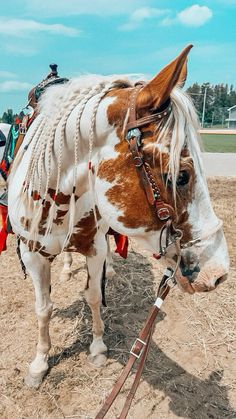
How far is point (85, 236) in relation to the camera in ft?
8.11

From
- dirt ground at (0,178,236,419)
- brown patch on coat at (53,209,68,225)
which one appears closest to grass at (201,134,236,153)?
dirt ground at (0,178,236,419)

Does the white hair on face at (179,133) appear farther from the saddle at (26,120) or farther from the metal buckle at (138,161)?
the saddle at (26,120)

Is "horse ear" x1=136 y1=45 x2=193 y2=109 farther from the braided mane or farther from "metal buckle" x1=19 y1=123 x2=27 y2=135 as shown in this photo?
"metal buckle" x1=19 y1=123 x2=27 y2=135

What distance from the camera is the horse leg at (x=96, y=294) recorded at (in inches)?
105

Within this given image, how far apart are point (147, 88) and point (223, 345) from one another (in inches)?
92.8

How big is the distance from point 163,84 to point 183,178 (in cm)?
39

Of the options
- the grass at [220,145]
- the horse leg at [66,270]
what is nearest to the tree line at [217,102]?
the grass at [220,145]

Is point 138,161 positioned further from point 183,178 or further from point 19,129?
point 19,129

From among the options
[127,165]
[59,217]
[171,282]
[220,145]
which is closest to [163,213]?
[127,165]

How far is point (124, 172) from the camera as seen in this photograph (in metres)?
1.67

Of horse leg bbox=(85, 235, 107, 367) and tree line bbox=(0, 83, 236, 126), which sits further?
tree line bbox=(0, 83, 236, 126)

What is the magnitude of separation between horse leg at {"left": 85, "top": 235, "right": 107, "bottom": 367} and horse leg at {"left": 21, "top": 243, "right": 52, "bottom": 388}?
32cm

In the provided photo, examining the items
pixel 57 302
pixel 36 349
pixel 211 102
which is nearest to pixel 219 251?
pixel 36 349

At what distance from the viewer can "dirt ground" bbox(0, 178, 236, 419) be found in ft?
8.18
